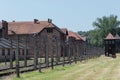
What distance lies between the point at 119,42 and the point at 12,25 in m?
71.3

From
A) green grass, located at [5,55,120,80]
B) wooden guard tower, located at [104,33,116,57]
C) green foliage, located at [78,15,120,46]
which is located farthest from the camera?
green foliage, located at [78,15,120,46]

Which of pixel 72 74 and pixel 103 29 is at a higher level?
pixel 103 29

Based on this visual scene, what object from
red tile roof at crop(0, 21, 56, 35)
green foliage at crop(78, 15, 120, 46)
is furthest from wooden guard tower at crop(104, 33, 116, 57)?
green foliage at crop(78, 15, 120, 46)

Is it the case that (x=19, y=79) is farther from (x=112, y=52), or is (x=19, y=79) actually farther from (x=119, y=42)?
(x=119, y=42)

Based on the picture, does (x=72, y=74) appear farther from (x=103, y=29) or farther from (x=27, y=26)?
(x=103, y=29)

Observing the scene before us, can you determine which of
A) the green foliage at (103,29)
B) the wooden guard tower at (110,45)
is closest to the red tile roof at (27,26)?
the wooden guard tower at (110,45)

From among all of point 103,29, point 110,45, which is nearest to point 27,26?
point 110,45

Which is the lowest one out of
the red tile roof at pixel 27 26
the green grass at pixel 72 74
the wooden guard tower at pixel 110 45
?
the green grass at pixel 72 74

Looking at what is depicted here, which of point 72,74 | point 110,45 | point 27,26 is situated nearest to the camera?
point 72,74

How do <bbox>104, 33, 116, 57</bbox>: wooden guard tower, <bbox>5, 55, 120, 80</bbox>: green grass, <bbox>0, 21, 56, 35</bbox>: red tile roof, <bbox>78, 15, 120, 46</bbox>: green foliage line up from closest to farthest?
<bbox>5, 55, 120, 80</bbox>: green grass, <bbox>0, 21, 56, 35</bbox>: red tile roof, <bbox>104, 33, 116, 57</bbox>: wooden guard tower, <bbox>78, 15, 120, 46</bbox>: green foliage

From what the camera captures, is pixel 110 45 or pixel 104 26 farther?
pixel 104 26

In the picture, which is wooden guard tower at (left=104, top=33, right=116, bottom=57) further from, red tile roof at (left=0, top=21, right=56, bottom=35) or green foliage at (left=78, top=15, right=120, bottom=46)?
green foliage at (left=78, top=15, right=120, bottom=46)

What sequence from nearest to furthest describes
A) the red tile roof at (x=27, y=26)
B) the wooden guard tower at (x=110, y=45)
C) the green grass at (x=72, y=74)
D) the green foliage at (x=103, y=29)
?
the green grass at (x=72, y=74)
the red tile roof at (x=27, y=26)
the wooden guard tower at (x=110, y=45)
the green foliage at (x=103, y=29)

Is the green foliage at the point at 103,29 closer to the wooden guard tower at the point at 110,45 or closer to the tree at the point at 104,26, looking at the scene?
the tree at the point at 104,26
